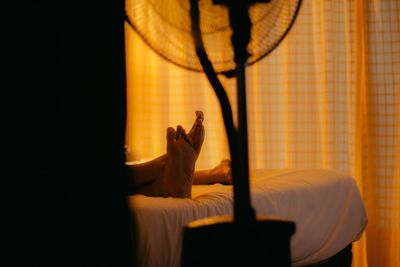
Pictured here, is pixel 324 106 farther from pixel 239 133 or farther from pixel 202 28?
pixel 239 133

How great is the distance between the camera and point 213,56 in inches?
30.6

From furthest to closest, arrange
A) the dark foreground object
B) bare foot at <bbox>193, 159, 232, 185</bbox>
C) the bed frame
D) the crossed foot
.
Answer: bare foot at <bbox>193, 159, 232, 185</bbox>
the bed frame
the crossed foot
the dark foreground object

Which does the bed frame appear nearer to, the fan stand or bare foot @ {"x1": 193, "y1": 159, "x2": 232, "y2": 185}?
bare foot @ {"x1": 193, "y1": 159, "x2": 232, "y2": 185}

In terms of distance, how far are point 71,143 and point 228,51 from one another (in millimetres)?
275

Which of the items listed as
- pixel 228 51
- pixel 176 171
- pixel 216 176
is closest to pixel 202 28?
pixel 228 51

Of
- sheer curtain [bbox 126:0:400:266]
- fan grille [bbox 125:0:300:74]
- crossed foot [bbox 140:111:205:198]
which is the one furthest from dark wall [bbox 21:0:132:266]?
sheer curtain [bbox 126:0:400:266]

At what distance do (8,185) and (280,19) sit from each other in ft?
1.53

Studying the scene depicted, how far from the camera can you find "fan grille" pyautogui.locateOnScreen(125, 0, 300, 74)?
0.70 metres

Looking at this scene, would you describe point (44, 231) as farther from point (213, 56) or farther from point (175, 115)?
point (175, 115)

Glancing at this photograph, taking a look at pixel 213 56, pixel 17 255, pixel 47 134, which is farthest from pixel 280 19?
pixel 17 255

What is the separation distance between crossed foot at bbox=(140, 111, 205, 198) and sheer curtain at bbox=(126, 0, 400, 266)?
3.62 feet

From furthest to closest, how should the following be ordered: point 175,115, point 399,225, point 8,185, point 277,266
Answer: point 175,115, point 399,225, point 8,185, point 277,266

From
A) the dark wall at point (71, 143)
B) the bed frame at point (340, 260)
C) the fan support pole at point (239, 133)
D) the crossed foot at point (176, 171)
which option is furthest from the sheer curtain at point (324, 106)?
the fan support pole at point (239, 133)

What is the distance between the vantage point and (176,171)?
150 cm
